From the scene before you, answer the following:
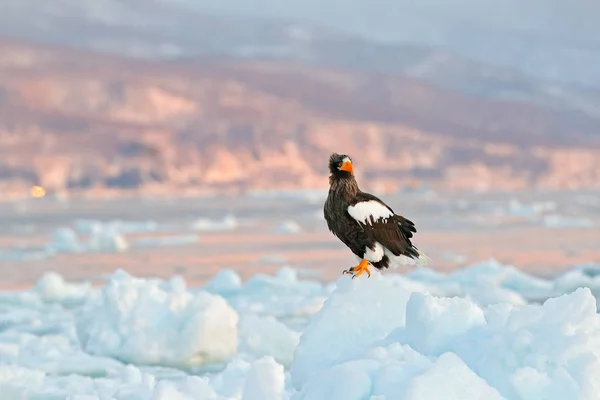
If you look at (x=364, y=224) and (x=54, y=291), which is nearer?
(x=364, y=224)

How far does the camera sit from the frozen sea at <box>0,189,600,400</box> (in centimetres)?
425

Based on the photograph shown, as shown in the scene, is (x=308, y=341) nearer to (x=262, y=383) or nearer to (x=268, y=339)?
(x=262, y=383)

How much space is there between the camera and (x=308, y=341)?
5148 millimetres

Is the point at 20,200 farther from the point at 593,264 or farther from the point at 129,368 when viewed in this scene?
the point at 129,368

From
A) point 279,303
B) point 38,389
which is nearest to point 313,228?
point 279,303

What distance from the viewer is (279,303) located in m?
13.9

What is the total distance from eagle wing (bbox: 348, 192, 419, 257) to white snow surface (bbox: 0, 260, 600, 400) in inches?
8.0

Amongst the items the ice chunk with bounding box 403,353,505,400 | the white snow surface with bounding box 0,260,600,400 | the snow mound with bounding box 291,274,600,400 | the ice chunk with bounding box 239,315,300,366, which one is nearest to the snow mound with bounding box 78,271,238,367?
the white snow surface with bounding box 0,260,600,400

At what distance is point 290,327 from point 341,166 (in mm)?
6741

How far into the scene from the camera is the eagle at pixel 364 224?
544 cm

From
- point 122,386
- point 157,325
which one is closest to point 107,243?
point 157,325

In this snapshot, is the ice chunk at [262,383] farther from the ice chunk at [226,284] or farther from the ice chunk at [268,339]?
the ice chunk at [226,284]

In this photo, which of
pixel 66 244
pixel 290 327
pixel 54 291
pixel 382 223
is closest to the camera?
pixel 382 223

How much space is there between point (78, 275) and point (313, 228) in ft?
56.1
